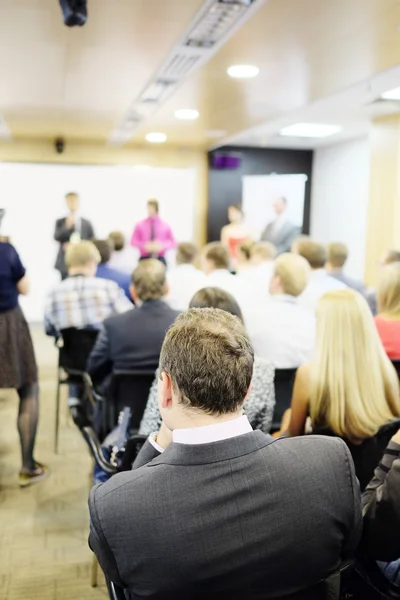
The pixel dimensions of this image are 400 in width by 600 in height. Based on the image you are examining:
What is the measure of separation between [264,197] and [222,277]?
6.30 metres

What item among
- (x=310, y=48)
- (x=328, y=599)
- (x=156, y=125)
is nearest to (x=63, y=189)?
(x=156, y=125)

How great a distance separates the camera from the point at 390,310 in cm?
321

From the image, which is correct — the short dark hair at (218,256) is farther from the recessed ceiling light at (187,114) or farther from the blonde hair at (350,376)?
the blonde hair at (350,376)

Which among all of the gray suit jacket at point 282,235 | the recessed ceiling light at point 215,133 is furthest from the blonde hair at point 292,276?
the gray suit jacket at point 282,235

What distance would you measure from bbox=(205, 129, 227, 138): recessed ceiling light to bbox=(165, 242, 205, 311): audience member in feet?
11.0

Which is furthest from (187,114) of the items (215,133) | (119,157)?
(119,157)

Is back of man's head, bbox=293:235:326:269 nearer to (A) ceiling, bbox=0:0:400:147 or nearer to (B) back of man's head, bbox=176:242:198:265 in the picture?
(B) back of man's head, bbox=176:242:198:265

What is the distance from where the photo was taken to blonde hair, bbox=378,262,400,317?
10.4 feet

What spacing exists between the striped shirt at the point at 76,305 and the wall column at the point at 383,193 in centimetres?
402

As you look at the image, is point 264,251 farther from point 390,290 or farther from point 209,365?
point 209,365

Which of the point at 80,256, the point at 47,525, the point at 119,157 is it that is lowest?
the point at 47,525

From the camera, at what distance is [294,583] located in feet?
3.73

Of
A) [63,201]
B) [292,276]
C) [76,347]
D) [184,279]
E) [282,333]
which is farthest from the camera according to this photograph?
[63,201]

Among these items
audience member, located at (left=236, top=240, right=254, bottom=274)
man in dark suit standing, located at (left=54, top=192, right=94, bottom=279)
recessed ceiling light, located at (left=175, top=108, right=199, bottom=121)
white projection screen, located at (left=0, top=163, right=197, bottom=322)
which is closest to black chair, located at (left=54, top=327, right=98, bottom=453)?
audience member, located at (left=236, top=240, right=254, bottom=274)
